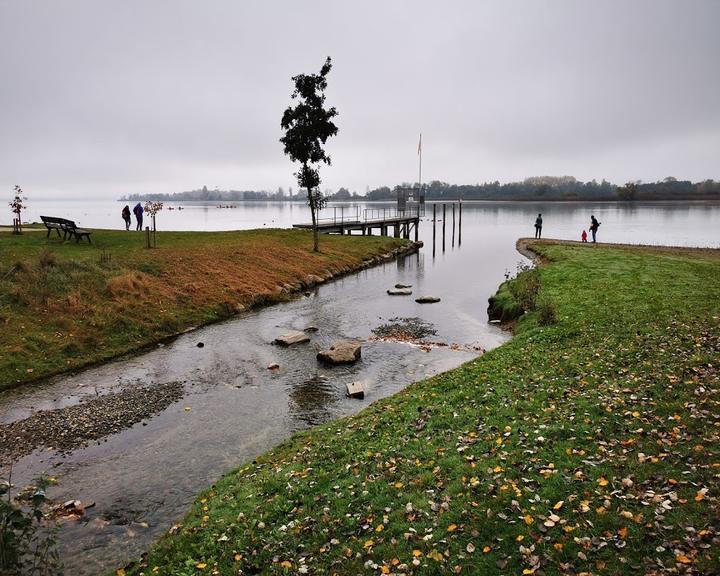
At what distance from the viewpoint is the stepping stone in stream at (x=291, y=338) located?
84.0 ft

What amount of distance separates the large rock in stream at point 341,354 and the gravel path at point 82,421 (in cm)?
682

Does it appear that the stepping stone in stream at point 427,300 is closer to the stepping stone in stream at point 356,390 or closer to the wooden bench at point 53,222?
the stepping stone in stream at point 356,390

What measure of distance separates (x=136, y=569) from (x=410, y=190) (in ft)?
293

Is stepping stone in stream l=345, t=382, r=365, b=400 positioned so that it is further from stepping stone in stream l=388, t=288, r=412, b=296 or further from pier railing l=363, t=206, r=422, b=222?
pier railing l=363, t=206, r=422, b=222

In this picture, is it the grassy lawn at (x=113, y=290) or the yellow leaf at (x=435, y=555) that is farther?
the grassy lawn at (x=113, y=290)

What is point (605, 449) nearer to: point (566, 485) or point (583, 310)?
point (566, 485)

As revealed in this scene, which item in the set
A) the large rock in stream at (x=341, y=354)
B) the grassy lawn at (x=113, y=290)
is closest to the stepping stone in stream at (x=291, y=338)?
the large rock in stream at (x=341, y=354)

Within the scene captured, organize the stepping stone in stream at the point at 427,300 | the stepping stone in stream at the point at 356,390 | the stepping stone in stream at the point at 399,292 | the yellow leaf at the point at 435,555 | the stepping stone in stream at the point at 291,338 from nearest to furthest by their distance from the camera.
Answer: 1. the yellow leaf at the point at 435,555
2. the stepping stone in stream at the point at 356,390
3. the stepping stone in stream at the point at 291,338
4. the stepping stone in stream at the point at 427,300
5. the stepping stone in stream at the point at 399,292

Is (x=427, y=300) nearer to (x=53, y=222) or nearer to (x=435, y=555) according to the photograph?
(x=435, y=555)

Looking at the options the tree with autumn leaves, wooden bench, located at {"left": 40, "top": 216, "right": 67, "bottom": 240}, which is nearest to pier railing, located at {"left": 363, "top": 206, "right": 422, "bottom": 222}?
the tree with autumn leaves

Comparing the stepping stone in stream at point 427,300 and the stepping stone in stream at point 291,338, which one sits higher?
the stepping stone in stream at point 427,300

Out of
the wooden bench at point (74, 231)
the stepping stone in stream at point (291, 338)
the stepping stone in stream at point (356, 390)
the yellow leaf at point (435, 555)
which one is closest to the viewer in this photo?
the yellow leaf at point (435, 555)

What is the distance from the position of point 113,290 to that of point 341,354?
15.5m

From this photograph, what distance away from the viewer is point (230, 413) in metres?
17.0
